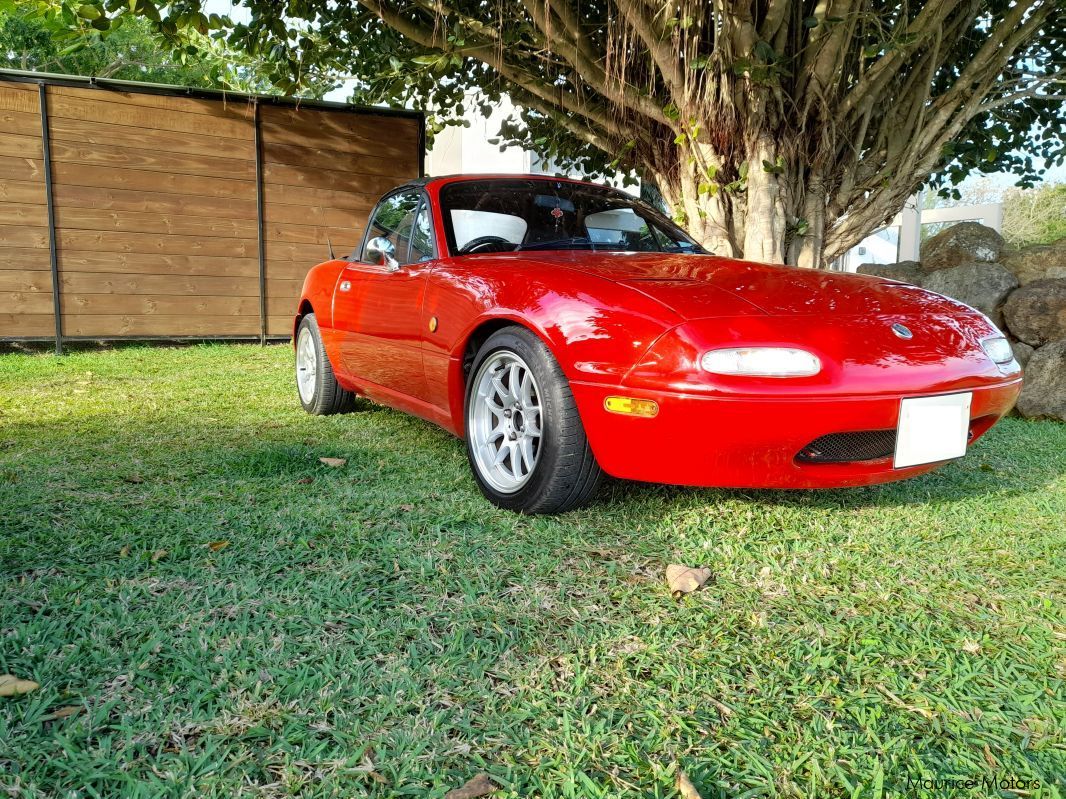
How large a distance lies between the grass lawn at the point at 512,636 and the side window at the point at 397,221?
1.17 meters

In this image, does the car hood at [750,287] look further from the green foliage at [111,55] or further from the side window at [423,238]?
the green foliage at [111,55]

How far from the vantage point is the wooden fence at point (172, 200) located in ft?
23.6

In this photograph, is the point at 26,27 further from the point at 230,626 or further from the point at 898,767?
the point at 898,767

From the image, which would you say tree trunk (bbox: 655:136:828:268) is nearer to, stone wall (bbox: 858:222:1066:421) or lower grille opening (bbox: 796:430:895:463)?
stone wall (bbox: 858:222:1066:421)

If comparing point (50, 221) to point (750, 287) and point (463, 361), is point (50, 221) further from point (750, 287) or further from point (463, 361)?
point (750, 287)

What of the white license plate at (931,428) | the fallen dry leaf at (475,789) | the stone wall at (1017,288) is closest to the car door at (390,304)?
the white license plate at (931,428)

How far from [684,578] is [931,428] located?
3.18 feet

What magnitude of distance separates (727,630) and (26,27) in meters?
20.0

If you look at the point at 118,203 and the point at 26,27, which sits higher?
the point at 26,27

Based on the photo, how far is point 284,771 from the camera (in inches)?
53.2

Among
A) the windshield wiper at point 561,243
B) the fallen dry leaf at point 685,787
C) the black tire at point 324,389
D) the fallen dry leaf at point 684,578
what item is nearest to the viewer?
the fallen dry leaf at point 685,787

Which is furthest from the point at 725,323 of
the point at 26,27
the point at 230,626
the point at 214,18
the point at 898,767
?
the point at 26,27

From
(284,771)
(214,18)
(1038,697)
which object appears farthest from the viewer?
(214,18)

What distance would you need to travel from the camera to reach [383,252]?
374 cm
